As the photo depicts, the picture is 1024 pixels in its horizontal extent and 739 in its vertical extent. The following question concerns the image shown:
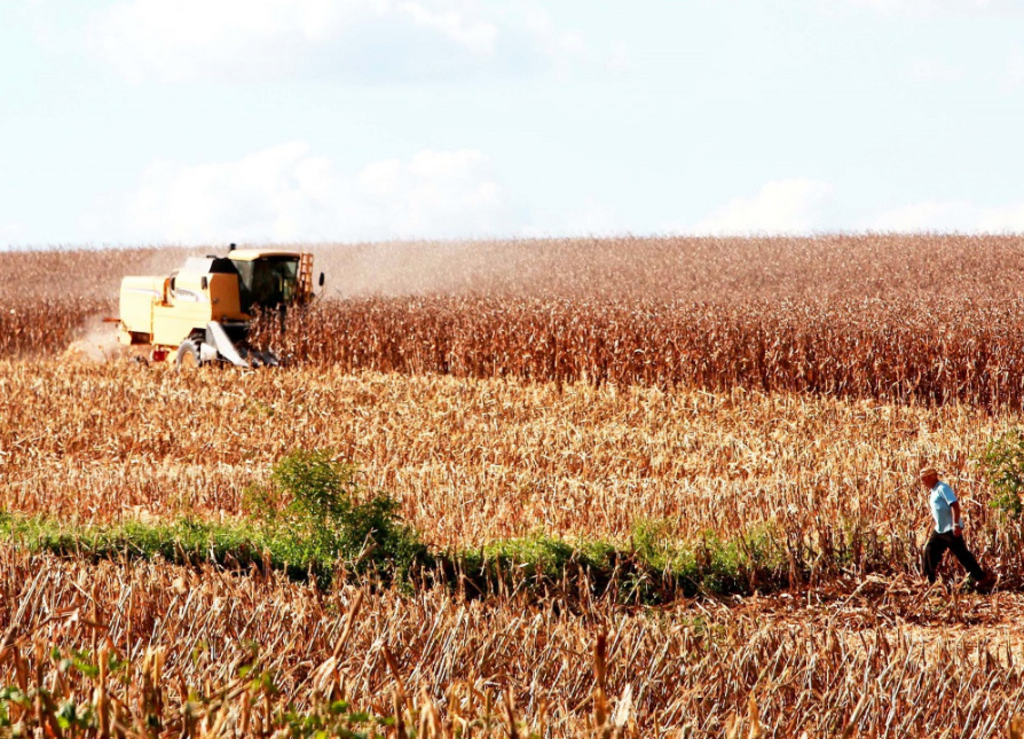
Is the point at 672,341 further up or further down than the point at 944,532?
further up

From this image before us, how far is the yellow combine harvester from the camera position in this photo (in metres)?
19.0

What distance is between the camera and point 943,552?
8.79 meters

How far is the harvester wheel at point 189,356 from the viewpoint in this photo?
1898 cm

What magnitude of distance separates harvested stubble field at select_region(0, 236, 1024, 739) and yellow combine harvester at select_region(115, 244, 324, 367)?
2.16ft

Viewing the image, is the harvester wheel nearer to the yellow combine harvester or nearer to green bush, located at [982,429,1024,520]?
the yellow combine harvester

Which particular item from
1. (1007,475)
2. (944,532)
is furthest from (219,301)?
(944,532)

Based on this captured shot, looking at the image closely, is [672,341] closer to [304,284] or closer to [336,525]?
[304,284]

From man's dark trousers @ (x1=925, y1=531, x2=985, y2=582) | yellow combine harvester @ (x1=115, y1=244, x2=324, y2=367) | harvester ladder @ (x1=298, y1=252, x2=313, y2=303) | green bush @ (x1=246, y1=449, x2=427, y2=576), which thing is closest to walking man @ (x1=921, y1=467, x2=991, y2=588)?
man's dark trousers @ (x1=925, y1=531, x2=985, y2=582)

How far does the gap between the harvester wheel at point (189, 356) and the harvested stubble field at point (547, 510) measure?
3.26 feet

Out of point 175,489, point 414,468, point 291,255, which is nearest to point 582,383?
point 291,255

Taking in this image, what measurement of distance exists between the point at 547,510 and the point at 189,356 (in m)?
10.7

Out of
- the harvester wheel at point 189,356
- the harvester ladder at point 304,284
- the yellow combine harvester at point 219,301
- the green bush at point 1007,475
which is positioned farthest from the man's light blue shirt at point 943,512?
the harvester ladder at point 304,284

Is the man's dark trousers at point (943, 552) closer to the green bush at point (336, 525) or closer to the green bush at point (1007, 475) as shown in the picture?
the green bush at point (1007, 475)

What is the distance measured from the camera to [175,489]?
1107 cm
